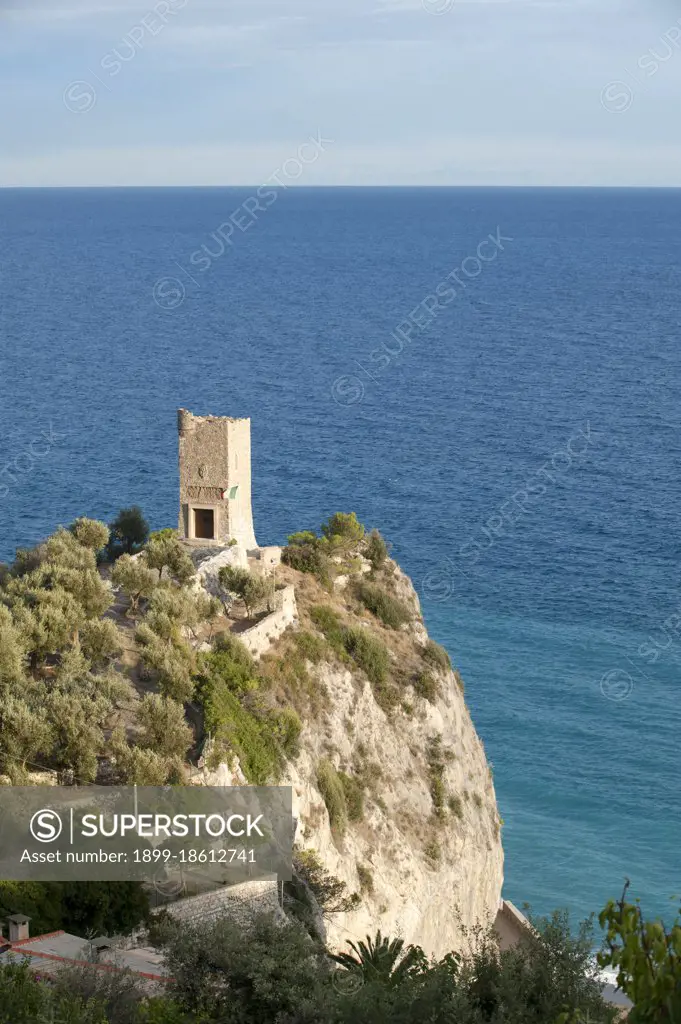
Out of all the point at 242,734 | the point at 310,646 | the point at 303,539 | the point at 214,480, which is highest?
the point at 214,480

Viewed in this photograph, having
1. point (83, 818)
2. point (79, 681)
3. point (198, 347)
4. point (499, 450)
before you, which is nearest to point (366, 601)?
point (79, 681)

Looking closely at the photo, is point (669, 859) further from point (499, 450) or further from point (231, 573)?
point (499, 450)

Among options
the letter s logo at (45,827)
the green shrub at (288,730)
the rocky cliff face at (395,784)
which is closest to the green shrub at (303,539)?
the rocky cliff face at (395,784)

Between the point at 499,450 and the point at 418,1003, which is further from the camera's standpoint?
the point at 499,450

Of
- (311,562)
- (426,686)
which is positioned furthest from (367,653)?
(311,562)

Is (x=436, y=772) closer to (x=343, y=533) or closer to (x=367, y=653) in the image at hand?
(x=367, y=653)

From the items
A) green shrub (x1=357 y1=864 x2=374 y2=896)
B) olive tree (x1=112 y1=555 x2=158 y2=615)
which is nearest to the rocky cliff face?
green shrub (x1=357 y1=864 x2=374 y2=896)
